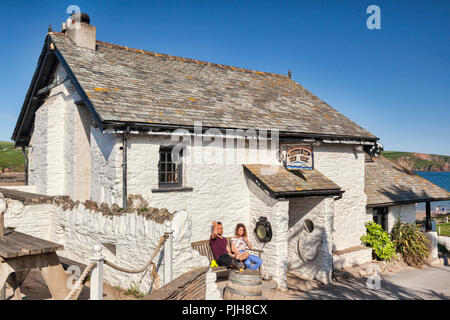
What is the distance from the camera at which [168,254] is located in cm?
714

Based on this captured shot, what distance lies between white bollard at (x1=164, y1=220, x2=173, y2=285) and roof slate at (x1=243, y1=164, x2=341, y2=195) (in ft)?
11.4

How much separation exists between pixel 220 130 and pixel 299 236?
13.4 ft

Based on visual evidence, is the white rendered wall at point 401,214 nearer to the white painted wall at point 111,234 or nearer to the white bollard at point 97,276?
the white painted wall at point 111,234

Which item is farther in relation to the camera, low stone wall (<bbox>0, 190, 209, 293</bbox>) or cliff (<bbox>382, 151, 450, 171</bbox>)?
cliff (<bbox>382, 151, 450, 171</bbox>)

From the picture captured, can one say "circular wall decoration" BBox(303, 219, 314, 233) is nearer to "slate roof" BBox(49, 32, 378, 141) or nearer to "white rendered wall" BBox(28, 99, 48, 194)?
"slate roof" BBox(49, 32, 378, 141)

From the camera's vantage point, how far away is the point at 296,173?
11219 millimetres

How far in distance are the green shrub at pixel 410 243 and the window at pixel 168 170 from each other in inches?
341

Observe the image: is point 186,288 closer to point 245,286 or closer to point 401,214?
point 245,286

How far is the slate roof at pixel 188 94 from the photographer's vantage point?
9555 mm

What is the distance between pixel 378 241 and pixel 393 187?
2776mm

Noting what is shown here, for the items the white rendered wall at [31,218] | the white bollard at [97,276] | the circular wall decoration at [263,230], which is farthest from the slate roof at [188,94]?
the white bollard at [97,276]

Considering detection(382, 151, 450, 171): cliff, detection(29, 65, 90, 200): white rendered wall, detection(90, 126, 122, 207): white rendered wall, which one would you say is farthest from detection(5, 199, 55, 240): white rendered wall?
detection(382, 151, 450, 171): cliff

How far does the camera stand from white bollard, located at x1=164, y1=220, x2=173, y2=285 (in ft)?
23.3

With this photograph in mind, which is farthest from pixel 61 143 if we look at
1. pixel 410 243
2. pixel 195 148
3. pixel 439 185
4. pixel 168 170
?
pixel 439 185
